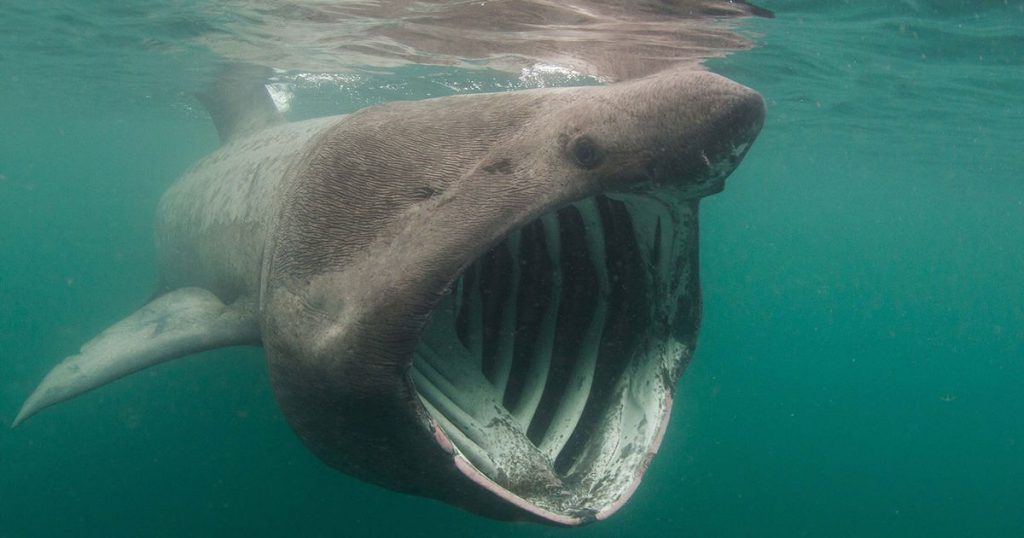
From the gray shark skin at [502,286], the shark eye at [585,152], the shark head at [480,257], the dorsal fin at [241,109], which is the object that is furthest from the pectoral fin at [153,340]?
the dorsal fin at [241,109]

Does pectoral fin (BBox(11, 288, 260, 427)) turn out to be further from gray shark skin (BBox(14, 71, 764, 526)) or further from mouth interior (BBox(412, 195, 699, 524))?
mouth interior (BBox(412, 195, 699, 524))

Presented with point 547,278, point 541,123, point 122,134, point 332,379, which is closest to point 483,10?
point 547,278

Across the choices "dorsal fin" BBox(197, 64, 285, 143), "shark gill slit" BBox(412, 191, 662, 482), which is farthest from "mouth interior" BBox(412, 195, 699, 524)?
"dorsal fin" BBox(197, 64, 285, 143)

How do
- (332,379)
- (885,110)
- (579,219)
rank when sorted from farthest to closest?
1. (885,110)
2. (579,219)
3. (332,379)

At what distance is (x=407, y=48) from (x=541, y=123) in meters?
10.3

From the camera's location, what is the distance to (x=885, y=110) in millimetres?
17594

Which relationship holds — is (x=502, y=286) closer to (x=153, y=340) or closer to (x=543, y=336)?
(x=543, y=336)

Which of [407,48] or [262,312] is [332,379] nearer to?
[262,312]

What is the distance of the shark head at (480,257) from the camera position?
2420 millimetres

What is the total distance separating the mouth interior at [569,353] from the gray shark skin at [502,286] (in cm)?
1

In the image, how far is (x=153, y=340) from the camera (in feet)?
15.8

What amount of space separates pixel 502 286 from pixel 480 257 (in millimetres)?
1095

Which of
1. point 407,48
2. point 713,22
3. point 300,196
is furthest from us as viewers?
point 407,48

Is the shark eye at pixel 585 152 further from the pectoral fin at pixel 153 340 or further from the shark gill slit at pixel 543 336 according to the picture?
the pectoral fin at pixel 153 340
